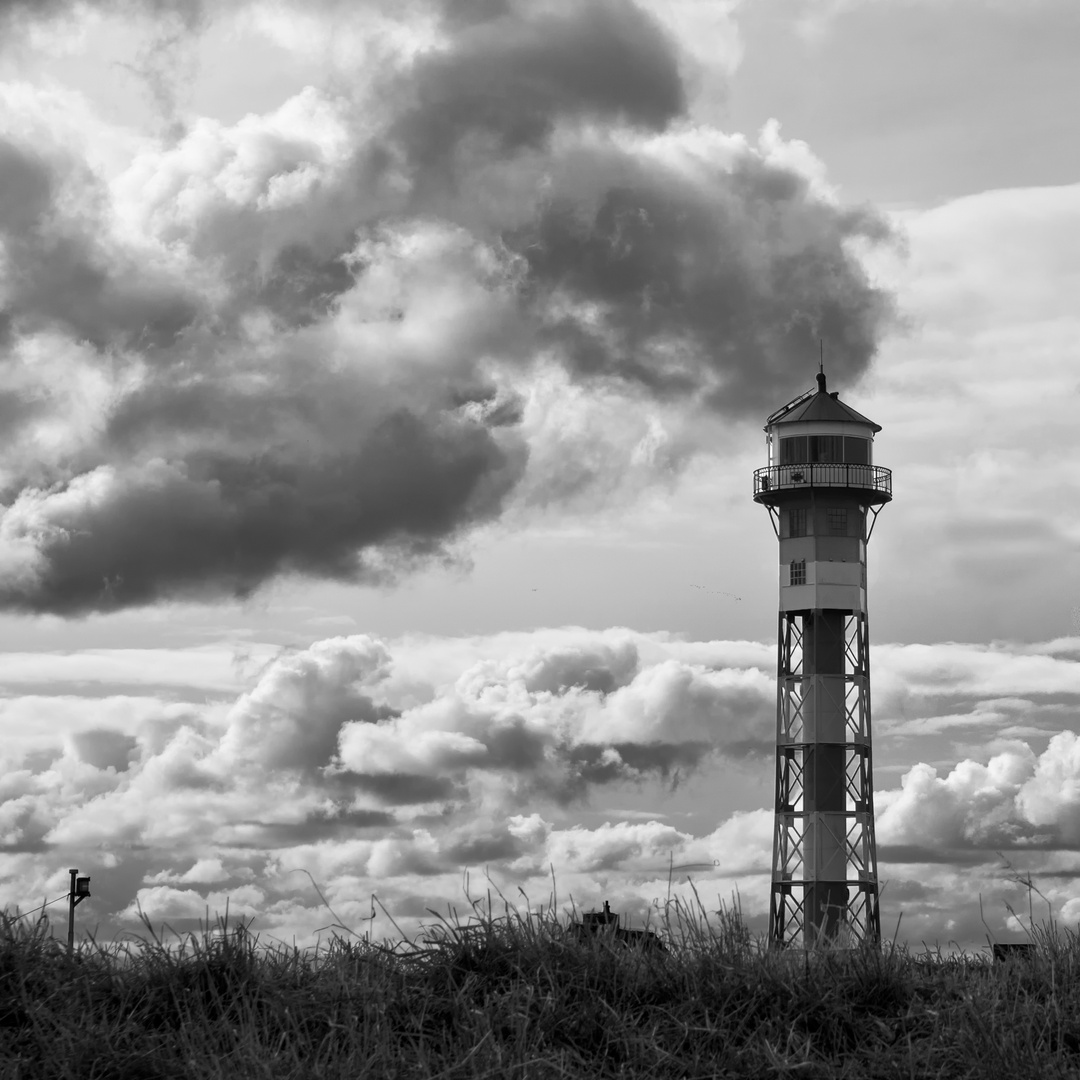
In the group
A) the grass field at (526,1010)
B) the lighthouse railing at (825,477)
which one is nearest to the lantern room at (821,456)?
the lighthouse railing at (825,477)

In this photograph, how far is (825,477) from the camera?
64375 mm

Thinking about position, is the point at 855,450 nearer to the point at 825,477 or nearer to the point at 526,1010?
the point at 825,477

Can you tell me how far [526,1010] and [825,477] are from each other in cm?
5495

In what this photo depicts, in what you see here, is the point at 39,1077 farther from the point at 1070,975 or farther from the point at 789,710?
the point at 789,710

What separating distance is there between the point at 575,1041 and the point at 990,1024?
2720mm

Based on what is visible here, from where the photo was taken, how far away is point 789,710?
204 ft

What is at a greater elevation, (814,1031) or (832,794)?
(832,794)

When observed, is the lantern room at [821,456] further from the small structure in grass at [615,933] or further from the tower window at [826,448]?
the small structure in grass at [615,933]

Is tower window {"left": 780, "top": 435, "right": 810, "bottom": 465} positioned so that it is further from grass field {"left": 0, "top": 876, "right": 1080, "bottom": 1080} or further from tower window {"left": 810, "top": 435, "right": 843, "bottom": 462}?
grass field {"left": 0, "top": 876, "right": 1080, "bottom": 1080}

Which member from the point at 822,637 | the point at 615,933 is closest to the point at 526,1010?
the point at 615,933

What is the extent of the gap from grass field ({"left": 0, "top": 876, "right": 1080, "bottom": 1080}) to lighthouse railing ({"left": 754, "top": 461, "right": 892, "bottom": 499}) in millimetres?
52346

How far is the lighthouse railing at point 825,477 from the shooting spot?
6431 cm

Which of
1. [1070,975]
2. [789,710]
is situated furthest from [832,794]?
[1070,975]

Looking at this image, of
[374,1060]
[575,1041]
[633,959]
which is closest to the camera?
[374,1060]
